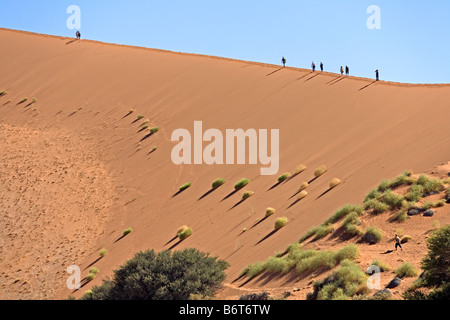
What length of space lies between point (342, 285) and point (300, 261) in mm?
3669

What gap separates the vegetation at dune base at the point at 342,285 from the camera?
1758 centimetres

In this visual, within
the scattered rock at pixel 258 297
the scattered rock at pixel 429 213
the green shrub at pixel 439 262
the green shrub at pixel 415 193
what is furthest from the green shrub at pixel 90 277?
the green shrub at pixel 439 262

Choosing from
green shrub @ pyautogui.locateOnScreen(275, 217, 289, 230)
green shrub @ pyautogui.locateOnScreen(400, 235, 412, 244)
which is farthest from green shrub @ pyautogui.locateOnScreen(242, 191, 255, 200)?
green shrub @ pyautogui.locateOnScreen(400, 235, 412, 244)

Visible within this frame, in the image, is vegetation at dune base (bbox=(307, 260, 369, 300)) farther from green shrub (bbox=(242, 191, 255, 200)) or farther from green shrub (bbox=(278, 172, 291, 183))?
A: green shrub (bbox=(278, 172, 291, 183))

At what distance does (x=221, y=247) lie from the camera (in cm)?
2809

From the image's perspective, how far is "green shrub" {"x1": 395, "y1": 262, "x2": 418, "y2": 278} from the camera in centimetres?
1811

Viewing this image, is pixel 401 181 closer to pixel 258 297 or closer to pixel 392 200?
pixel 392 200

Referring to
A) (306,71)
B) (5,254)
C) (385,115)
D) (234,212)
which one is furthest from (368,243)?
(306,71)

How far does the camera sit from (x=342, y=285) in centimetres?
1819

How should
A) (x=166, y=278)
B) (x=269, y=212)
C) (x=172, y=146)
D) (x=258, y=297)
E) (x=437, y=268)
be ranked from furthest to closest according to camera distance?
(x=172, y=146) → (x=269, y=212) → (x=166, y=278) → (x=258, y=297) → (x=437, y=268)

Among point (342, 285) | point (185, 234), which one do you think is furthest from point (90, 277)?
point (342, 285)

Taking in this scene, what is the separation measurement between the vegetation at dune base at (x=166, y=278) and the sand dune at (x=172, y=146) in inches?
67.8

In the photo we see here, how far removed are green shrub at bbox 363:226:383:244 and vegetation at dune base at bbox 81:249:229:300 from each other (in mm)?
5086

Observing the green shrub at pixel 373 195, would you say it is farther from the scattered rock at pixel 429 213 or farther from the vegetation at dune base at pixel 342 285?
the vegetation at dune base at pixel 342 285
